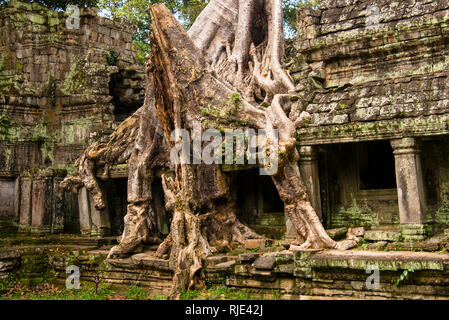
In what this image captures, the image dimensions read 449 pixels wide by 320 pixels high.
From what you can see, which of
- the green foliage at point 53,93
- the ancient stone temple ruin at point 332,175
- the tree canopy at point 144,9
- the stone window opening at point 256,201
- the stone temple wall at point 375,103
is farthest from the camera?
the tree canopy at point 144,9

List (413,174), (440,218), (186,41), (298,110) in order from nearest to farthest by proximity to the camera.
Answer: (413,174), (440,218), (298,110), (186,41)

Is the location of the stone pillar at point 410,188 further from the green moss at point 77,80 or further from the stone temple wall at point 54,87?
the green moss at point 77,80

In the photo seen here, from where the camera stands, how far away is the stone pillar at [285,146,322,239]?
831 cm

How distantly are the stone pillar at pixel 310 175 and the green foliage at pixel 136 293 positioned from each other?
8.68 feet

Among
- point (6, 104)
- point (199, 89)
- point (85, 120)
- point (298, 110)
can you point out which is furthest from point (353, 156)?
point (6, 104)

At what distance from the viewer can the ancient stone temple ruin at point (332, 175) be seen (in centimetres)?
715

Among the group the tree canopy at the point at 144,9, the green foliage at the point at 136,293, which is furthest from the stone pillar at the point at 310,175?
the tree canopy at the point at 144,9

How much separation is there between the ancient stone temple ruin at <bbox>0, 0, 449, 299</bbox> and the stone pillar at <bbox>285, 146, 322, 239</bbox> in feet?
0.08

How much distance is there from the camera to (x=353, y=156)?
9.07m

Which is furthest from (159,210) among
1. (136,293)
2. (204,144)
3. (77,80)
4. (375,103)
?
(77,80)

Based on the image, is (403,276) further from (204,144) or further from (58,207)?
(58,207)
